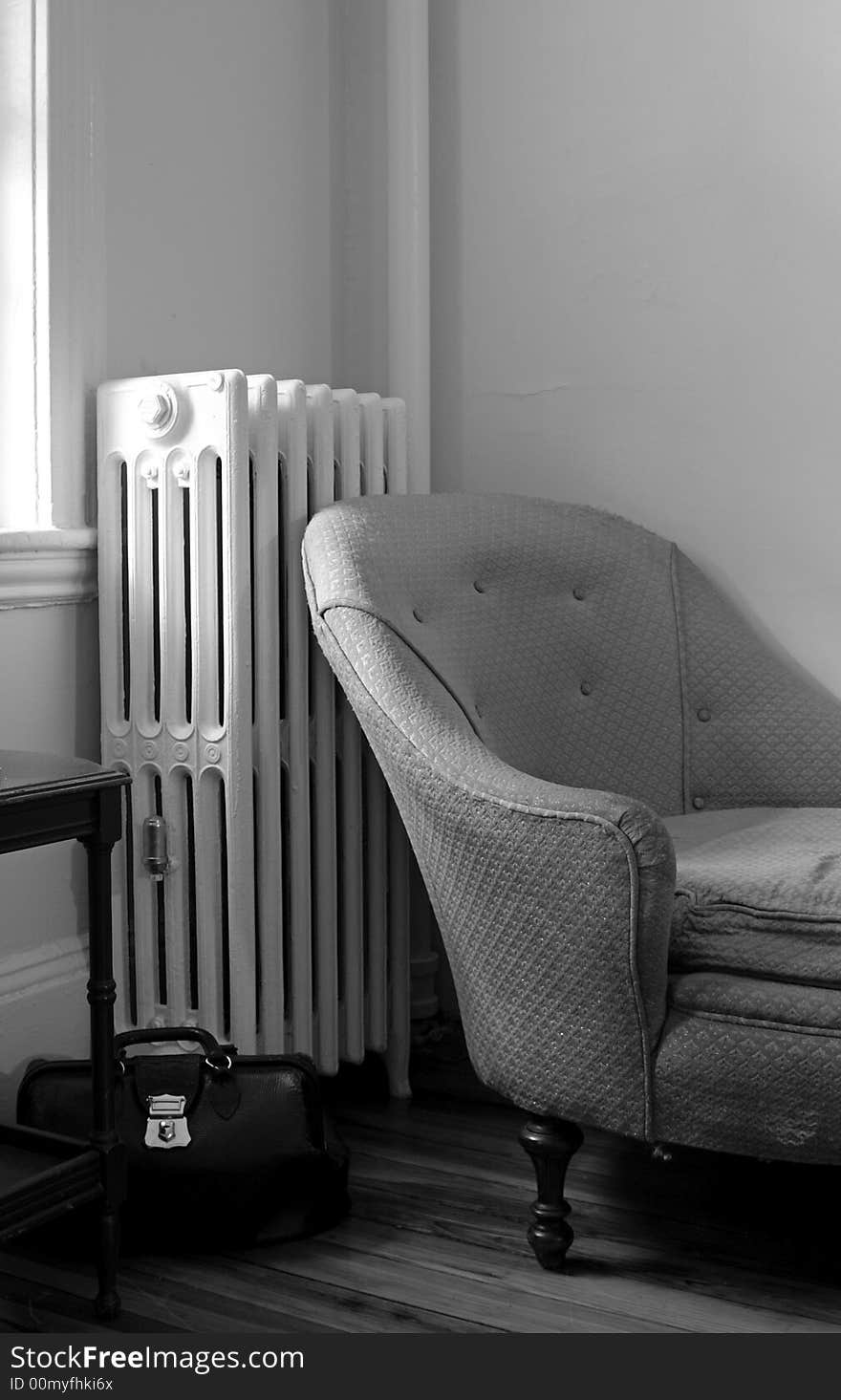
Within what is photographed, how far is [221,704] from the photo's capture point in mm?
2018

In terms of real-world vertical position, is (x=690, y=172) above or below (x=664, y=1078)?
above

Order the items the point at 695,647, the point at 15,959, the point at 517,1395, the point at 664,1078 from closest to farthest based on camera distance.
A: the point at 517,1395 < the point at 664,1078 < the point at 15,959 < the point at 695,647

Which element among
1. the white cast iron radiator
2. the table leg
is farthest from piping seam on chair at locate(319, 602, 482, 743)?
the table leg

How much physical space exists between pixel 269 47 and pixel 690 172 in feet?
2.47

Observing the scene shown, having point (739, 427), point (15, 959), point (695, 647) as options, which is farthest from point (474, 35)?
point (15, 959)

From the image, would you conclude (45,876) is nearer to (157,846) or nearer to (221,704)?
(157,846)

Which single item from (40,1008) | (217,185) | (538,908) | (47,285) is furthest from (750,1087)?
(217,185)

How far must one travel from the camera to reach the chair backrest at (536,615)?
202cm

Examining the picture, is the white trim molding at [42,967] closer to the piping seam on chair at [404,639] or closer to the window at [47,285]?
the window at [47,285]

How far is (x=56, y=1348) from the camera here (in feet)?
5.06

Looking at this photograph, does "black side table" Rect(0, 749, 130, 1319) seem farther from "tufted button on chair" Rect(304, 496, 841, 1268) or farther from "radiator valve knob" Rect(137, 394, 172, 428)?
"radiator valve knob" Rect(137, 394, 172, 428)

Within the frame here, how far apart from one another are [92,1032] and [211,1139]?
26 cm

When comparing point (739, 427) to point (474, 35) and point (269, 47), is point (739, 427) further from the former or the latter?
point (269, 47)

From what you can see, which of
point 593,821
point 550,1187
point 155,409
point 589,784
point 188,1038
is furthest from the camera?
point 589,784
